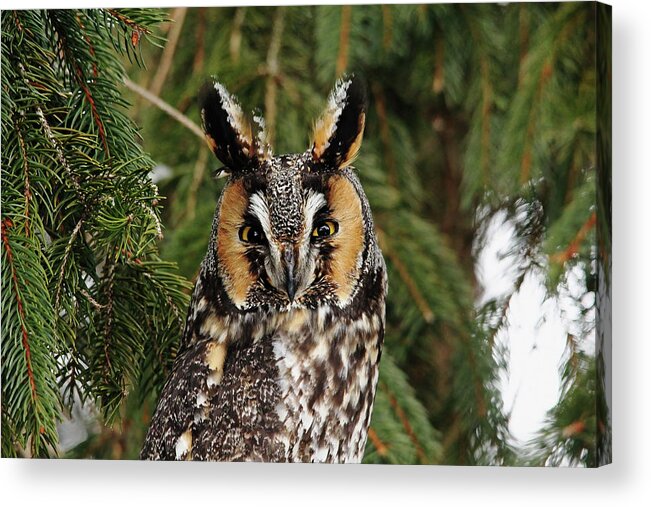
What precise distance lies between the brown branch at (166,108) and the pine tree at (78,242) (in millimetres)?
35

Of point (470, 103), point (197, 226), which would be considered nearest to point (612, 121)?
point (470, 103)

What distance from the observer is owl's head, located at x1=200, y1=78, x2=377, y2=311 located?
1.90 m

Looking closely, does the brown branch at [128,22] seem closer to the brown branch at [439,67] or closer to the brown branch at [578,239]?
the brown branch at [439,67]

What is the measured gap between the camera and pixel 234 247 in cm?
197

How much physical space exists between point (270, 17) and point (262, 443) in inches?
36.0

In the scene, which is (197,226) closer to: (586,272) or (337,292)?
(337,292)

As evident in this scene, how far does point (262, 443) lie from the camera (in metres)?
2.01

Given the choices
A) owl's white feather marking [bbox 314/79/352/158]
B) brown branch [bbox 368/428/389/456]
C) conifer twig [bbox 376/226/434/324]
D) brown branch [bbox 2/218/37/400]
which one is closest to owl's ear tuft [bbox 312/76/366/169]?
owl's white feather marking [bbox 314/79/352/158]

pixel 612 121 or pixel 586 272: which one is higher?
pixel 612 121

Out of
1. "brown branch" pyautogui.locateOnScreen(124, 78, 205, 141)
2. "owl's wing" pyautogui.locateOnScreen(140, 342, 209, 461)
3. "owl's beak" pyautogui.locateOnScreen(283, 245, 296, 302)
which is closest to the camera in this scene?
"owl's beak" pyautogui.locateOnScreen(283, 245, 296, 302)

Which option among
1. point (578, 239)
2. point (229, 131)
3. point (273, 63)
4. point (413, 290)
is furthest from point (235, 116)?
point (578, 239)

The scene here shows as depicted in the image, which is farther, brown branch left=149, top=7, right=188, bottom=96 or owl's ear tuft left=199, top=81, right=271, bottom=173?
brown branch left=149, top=7, right=188, bottom=96

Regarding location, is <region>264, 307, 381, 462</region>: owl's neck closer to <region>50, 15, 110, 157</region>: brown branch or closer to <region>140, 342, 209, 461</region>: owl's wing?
<region>140, 342, 209, 461</region>: owl's wing

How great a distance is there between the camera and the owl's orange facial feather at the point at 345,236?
1.93 meters
